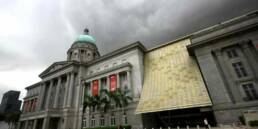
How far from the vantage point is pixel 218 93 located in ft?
72.4

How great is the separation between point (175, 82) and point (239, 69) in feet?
33.0

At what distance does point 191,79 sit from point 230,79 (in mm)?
5702

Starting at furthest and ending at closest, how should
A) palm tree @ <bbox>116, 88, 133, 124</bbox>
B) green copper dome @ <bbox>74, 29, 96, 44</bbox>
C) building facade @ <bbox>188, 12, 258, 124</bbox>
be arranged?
green copper dome @ <bbox>74, 29, 96, 44</bbox> < palm tree @ <bbox>116, 88, 133, 124</bbox> < building facade @ <bbox>188, 12, 258, 124</bbox>

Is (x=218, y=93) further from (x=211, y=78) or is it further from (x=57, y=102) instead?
(x=57, y=102)

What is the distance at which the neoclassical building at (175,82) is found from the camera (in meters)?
21.4

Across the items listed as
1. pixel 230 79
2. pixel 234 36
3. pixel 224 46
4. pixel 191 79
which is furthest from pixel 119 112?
pixel 234 36

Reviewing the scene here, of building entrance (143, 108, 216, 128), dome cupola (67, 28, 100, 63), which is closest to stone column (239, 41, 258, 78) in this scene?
building entrance (143, 108, 216, 128)

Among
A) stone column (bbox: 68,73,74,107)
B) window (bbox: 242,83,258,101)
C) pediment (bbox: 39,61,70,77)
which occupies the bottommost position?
window (bbox: 242,83,258,101)

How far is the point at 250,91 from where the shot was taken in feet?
68.4

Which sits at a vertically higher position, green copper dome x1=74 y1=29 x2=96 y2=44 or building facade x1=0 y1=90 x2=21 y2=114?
green copper dome x1=74 y1=29 x2=96 y2=44

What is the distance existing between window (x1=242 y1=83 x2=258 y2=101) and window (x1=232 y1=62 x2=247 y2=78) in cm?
164

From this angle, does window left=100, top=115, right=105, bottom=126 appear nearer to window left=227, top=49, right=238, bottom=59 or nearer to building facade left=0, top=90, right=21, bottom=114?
window left=227, top=49, right=238, bottom=59

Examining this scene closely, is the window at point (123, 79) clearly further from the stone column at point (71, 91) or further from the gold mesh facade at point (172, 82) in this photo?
the stone column at point (71, 91)

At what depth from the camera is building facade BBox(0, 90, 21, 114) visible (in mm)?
98250
